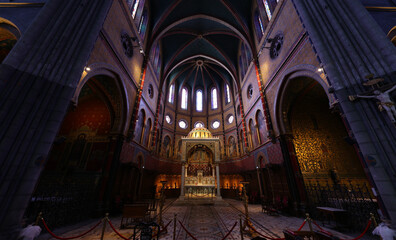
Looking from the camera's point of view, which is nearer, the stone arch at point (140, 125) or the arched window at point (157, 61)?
the stone arch at point (140, 125)

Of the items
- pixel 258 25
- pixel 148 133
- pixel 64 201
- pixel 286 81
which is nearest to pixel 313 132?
pixel 286 81

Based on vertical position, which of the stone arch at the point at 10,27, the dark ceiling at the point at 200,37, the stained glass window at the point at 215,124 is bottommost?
the stone arch at the point at 10,27

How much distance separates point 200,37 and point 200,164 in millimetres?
16070

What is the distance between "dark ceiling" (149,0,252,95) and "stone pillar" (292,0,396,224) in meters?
9.39

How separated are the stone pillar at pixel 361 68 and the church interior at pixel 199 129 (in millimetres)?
35

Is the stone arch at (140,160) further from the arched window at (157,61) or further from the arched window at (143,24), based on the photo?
the arched window at (143,24)

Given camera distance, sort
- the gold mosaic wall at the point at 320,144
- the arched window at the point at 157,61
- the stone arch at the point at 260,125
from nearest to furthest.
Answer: the gold mosaic wall at the point at 320,144 < the stone arch at the point at 260,125 < the arched window at the point at 157,61

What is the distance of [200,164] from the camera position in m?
17.3

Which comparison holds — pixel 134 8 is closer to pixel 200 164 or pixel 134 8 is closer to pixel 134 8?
pixel 134 8

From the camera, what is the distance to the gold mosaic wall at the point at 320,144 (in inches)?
384

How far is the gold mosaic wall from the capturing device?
9750 mm

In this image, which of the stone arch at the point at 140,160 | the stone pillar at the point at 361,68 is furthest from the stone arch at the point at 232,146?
the stone pillar at the point at 361,68

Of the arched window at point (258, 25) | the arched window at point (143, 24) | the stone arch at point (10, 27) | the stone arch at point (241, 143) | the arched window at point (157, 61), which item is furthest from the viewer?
the stone arch at point (241, 143)

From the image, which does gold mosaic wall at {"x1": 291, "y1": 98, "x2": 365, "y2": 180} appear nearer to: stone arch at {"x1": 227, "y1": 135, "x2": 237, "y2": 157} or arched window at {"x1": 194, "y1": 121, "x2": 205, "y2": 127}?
stone arch at {"x1": 227, "y1": 135, "x2": 237, "y2": 157}
